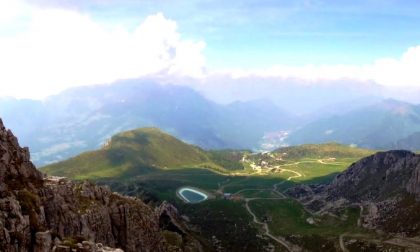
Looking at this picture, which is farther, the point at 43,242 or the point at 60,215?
the point at 60,215

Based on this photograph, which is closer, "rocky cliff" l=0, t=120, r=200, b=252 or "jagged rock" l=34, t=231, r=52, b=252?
"jagged rock" l=34, t=231, r=52, b=252

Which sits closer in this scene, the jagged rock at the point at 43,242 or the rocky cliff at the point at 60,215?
the jagged rock at the point at 43,242

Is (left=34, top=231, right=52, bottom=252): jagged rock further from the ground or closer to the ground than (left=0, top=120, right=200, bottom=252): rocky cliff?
closer to the ground

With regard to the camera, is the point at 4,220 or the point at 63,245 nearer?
the point at 63,245

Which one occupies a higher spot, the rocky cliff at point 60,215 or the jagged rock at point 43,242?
the rocky cliff at point 60,215

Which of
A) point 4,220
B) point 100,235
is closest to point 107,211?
point 100,235

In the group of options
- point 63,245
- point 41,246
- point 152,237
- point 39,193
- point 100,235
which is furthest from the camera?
point 152,237

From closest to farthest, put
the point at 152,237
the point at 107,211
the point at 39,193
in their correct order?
the point at 39,193 → the point at 107,211 → the point at 152,237

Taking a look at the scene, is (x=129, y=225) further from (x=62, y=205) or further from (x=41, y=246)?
(x=41, y=246)
